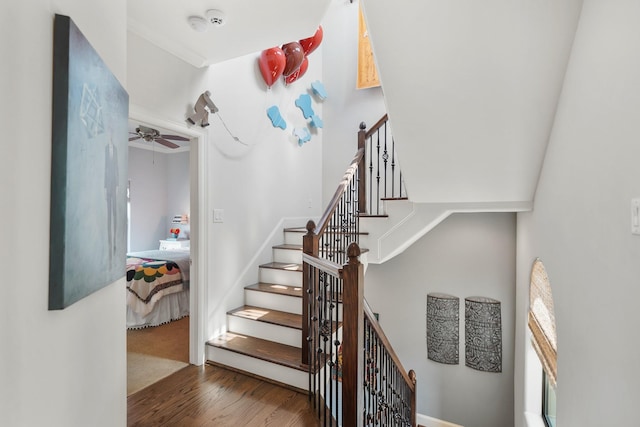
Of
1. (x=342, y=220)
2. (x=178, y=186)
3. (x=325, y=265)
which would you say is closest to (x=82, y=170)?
(x=325, y=265)

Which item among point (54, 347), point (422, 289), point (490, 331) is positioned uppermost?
point (54, 347)

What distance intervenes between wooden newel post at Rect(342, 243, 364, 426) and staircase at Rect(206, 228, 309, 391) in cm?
67

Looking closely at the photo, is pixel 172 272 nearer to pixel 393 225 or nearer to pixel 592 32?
pixel 393 225

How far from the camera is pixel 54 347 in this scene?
82 centimetres

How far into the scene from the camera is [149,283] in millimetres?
3691

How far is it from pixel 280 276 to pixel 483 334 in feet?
8.16

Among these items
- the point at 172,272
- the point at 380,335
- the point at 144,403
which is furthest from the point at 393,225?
the point at 172,272

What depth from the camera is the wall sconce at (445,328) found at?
12.8 ft

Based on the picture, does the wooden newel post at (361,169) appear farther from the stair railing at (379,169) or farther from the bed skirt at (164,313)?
the bed skirt at (164,313)

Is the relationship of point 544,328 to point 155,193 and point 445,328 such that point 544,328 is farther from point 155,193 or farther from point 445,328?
point 155,193

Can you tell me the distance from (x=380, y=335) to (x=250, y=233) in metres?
1.82

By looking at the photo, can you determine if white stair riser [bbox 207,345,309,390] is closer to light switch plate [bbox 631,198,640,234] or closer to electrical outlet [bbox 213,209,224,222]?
electrical outlet [bbox 213,209,224,222]

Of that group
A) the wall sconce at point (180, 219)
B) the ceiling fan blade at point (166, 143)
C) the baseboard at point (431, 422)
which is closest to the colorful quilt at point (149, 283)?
the wall sconce at point (180, 219)

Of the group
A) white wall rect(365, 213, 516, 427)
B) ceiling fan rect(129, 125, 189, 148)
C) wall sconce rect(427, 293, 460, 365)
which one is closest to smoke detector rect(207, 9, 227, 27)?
ceiling fan rect(129, 125, 189, 148)
